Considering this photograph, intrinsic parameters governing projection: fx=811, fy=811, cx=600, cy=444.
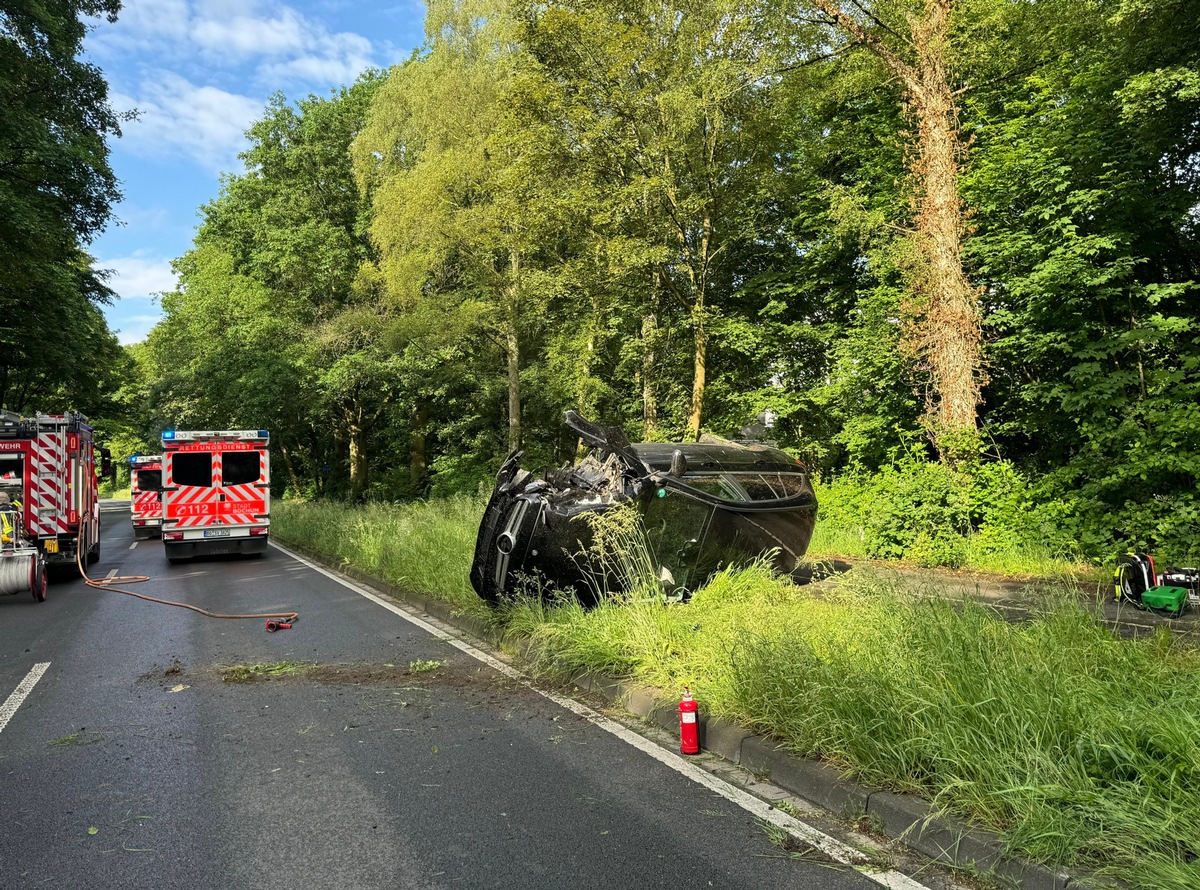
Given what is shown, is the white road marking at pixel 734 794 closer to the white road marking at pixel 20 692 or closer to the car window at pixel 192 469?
the white road marking at pixel 20 692

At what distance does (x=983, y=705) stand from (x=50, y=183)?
75.5 ft

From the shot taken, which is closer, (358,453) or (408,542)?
(408,542)

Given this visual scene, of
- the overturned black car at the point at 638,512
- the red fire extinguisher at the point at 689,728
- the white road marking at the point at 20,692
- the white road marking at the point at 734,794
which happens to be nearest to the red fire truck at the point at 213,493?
the white road marking at the point at 20,692

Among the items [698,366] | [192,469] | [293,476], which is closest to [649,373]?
[698,366]

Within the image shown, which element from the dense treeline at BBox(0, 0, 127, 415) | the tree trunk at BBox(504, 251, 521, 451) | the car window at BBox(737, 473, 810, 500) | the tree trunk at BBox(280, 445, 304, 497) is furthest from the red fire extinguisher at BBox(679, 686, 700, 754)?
the tree trunk at BBox(280, 445, 304, 497)

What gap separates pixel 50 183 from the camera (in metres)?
19.5

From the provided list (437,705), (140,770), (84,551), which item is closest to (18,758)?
(140,770)

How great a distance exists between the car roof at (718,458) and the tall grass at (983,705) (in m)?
2.17

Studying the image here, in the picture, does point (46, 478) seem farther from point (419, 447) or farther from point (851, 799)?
point (419, 447)

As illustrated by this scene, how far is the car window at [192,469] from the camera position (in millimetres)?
17531

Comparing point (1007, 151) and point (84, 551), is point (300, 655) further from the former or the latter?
point (1007, 151)

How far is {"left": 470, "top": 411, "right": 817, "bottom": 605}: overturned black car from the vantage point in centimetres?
739

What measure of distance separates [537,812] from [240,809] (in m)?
1.52

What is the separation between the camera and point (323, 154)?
34.3 m
